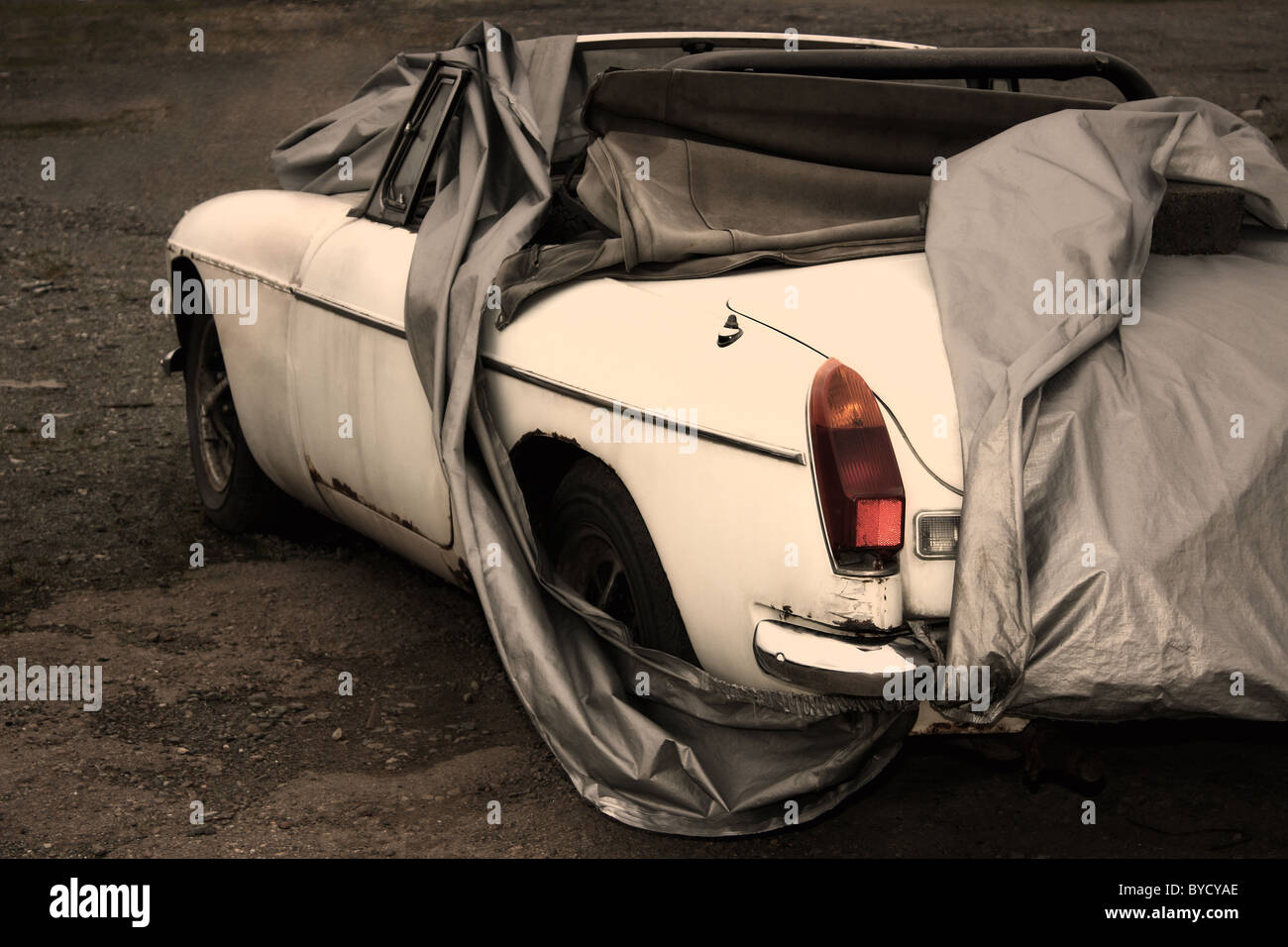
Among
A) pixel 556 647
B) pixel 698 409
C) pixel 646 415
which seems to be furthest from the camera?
pixel 556 647

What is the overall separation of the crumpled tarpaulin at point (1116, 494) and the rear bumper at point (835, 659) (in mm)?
101

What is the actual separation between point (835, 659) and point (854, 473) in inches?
13.7

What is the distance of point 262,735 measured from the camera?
3822 mm

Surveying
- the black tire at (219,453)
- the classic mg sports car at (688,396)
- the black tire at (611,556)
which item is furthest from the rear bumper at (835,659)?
the black tire at (219,453)

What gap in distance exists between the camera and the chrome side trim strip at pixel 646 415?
8.98ft

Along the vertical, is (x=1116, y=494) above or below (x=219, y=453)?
A: above

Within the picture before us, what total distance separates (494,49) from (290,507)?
194 cm

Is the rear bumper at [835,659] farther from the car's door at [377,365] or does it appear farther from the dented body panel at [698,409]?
the car's door at [377,365]

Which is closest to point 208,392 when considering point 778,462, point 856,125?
point 856,125

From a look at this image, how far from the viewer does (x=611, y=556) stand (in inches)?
134

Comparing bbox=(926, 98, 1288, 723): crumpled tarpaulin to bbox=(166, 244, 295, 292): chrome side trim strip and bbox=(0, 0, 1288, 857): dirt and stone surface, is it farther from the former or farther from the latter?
bbox=(166, 244, 295, 292): chrome side trim strip

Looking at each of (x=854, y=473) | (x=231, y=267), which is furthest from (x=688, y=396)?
(x=231, y=267)

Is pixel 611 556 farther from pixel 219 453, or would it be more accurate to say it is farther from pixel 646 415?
pixel 219 453

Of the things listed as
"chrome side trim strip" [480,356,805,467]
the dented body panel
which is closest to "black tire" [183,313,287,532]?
the dented body panel
